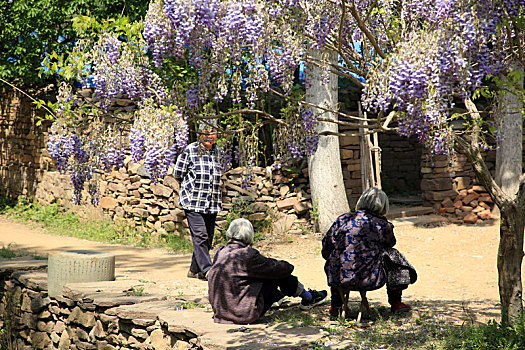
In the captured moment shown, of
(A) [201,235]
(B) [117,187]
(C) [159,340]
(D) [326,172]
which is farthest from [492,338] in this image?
(B) [117,187]

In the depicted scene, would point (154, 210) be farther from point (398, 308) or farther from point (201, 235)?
point (398, 308)

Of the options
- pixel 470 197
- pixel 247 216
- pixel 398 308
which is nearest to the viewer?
pixel 398 308

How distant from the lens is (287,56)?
379 cm

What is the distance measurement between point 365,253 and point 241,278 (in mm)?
937

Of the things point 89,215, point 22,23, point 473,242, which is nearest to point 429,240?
point 473,242

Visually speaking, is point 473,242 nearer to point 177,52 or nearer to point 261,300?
point 261,300

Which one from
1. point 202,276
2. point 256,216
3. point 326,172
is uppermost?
point 326,172

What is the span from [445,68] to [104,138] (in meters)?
2.72

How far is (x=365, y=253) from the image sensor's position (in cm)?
399

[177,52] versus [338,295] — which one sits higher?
[177,52]

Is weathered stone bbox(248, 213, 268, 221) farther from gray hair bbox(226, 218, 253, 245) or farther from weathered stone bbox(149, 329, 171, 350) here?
gray hair bbox(226, 218, 253, 245)

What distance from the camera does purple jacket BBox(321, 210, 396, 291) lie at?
3.97 m

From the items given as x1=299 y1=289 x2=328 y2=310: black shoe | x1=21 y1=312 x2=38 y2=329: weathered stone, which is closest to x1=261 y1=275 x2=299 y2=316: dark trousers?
x1=299 y1=289 x2=328 y2=310: black shoe

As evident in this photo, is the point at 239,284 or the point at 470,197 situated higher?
the point at 470,197
